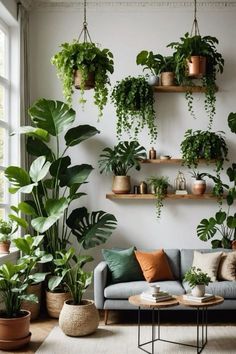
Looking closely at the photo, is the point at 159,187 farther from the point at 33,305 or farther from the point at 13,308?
the point at 13,308

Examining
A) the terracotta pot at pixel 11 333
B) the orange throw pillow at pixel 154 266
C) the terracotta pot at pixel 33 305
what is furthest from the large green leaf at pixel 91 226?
the terracotta pot at pixel 11 333

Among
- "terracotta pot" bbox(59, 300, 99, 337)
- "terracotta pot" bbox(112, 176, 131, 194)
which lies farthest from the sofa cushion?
"terracotta pot" bbox(112, 176, 131, 194)

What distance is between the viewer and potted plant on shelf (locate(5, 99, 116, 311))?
→ 17.9 feet

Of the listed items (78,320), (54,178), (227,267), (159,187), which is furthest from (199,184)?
(78,320)

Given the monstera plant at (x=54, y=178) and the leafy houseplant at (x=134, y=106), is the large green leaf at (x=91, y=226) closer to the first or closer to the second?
the monstera plant at (x=54, y=178)

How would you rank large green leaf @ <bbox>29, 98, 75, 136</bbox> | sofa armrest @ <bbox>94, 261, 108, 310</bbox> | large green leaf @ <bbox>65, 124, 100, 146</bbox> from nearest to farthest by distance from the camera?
1. sofa armrest @ <bbox>94, 261, 108, 310</bbox>
2. large green leaf @ <bbox>29, 98, 75, 136</bbox>
3. large green leaf @ <bbox>65, 124, 100, 146</bbox>

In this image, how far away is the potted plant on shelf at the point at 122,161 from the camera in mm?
6172

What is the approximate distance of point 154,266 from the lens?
570cm

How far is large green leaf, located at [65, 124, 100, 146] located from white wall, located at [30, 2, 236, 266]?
1.45 feet

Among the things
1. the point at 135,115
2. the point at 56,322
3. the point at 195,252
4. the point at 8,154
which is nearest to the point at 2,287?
the point at 56,322

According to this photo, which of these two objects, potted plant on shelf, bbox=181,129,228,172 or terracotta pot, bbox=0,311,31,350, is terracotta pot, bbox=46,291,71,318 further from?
potted plant on shelf, bbox=181,129,228,172

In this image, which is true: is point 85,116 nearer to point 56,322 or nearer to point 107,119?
point 107,119

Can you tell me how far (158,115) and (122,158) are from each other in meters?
0.74

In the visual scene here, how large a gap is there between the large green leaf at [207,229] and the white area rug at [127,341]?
3.88ft
